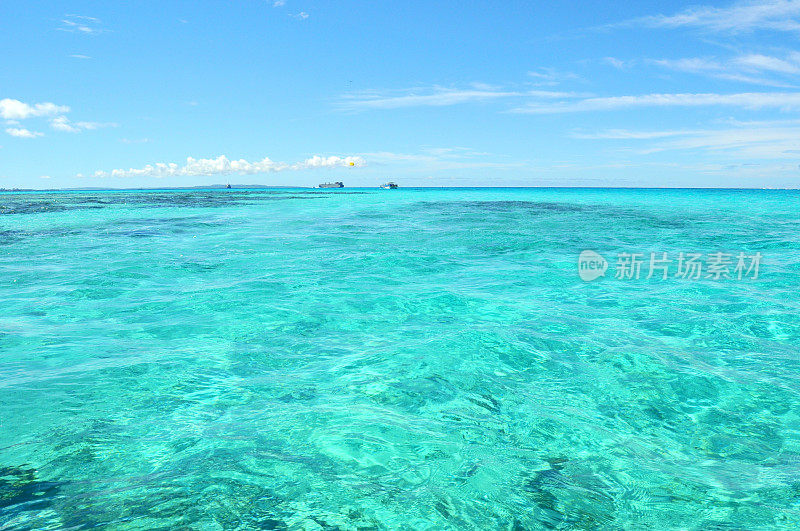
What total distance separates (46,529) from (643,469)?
5718 millimetres

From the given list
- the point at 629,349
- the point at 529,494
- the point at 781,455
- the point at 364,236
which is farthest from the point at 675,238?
the point at 529,494

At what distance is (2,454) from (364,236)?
2124 centimetres

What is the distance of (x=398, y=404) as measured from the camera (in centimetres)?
631

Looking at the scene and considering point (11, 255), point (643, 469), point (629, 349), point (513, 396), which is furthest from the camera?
point (11, 255)

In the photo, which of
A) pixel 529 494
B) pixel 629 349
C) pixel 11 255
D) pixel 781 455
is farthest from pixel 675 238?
pixel 11 255

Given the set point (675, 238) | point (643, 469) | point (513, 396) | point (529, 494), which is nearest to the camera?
point (529, 494)

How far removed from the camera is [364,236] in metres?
25.8

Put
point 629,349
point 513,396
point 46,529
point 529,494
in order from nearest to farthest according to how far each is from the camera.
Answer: point 46,529, point 529,494, point 513,396, point 629,349

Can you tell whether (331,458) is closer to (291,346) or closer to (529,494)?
(529,494)

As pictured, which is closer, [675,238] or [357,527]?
[357,527]

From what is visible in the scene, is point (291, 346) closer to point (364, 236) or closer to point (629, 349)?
point (629, 349)

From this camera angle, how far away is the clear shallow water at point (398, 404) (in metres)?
4.32

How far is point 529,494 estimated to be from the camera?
4.46m

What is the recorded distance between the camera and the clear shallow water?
432cm
